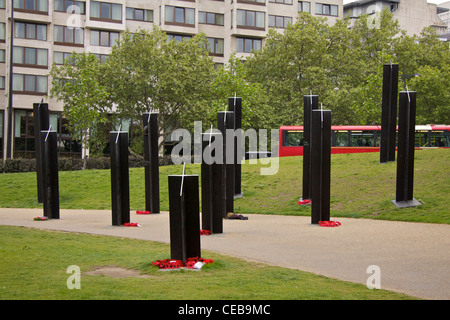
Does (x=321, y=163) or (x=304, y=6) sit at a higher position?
(x=304, y=6)

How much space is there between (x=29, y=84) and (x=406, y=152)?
44602 millimetres

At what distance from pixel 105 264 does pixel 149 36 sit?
1616 inches

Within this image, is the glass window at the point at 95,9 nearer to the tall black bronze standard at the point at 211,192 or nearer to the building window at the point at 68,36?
the building window at the point at 68,36

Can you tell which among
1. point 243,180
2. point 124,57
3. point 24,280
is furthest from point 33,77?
point 24,280

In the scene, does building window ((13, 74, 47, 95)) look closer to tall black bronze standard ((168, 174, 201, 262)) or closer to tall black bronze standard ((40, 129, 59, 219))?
tall black bronze standard ((40, 129, 59, 219))

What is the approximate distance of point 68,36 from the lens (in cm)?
5791

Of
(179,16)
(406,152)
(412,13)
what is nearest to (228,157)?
(406,152)

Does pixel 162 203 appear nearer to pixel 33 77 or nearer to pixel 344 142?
pixel 344 142

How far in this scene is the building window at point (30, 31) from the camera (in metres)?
55.8

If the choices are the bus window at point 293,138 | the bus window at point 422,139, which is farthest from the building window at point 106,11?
the bus window at point 422,139

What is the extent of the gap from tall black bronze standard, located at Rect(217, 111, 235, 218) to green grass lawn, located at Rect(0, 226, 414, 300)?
6.91m

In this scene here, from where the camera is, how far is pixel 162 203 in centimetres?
2472

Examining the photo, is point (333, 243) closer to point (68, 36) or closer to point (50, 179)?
point (50, 179)

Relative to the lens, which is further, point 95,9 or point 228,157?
point 95,9
